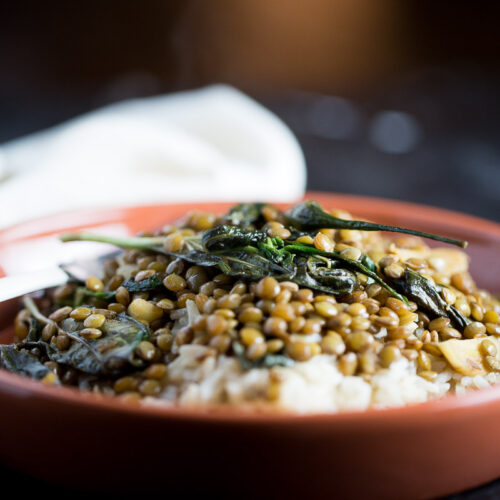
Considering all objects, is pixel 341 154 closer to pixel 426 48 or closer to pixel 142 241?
pixel 426 48

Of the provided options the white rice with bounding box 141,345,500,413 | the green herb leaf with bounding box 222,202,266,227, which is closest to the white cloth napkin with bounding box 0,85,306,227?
the green herb leaf with bounding box 222,202,266,227

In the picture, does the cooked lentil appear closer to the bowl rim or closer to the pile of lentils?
the pile of lentils

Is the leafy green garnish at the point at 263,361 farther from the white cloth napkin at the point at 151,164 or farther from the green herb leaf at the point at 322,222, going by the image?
the white cloth napkin at the point at 151,164

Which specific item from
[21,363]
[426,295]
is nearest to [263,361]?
[426,295]

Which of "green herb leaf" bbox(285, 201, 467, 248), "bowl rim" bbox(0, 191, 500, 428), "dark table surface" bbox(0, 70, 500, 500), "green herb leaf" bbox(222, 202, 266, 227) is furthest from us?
"dark table surface" bbox(0, 70, 500, 500)

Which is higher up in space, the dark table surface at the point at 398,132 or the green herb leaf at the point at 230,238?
the green herb leaf at the point at 230,238

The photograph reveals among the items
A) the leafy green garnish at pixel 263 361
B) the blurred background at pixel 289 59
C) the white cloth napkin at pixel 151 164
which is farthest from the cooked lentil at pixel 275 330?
the blurred background at pixel 289 59
